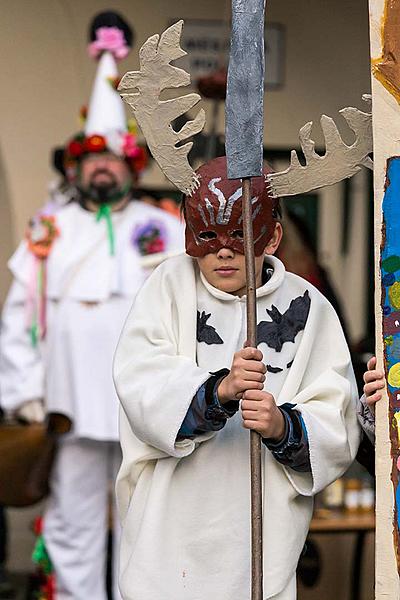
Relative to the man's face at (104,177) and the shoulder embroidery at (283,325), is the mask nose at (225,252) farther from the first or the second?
the man's face at (104,177)

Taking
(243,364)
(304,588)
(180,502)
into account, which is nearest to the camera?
(243,364)

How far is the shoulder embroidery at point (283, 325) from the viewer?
3.69m

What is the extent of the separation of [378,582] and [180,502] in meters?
0.51

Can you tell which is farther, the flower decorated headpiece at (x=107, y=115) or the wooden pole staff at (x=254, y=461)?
the flower decorated headpiece at (x=107, y=115)

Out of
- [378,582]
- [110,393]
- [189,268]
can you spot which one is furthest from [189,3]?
[378,582]

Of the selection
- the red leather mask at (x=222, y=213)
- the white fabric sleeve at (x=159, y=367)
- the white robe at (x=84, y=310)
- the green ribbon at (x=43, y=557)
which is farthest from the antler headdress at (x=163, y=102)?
the green ribbon at (x=43, y=557)

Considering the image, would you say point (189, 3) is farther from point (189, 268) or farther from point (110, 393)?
point (189, 268)

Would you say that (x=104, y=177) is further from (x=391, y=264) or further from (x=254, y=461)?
(x=254, y=461)

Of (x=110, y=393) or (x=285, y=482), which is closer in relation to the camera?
(x=285, y=482)

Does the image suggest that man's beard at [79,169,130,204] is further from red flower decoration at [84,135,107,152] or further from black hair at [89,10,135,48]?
black hair at [89,10,135,48]

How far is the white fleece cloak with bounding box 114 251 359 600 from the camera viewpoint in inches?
141

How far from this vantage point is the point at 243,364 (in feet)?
11.2

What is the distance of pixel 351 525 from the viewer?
6301 millimetres

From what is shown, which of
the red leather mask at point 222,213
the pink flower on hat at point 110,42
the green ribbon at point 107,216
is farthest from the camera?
the pink flower on hat at point 110,42
